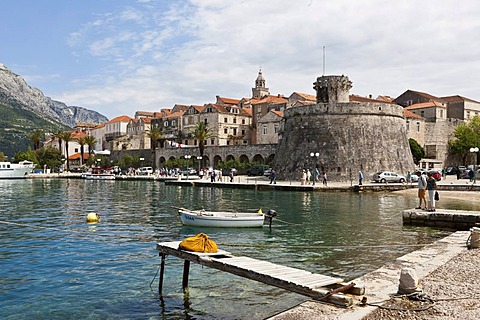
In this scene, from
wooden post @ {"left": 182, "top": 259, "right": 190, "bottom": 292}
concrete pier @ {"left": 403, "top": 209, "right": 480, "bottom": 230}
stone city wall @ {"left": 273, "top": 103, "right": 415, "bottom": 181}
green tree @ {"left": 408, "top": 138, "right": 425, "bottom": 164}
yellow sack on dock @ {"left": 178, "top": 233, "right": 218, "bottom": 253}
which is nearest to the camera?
yellow sack on dock @ {"left": 178, "top": 233, "right": 218, "bottom": 253}

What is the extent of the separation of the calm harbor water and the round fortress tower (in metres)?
19.6

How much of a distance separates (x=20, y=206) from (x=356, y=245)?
74.6 ft

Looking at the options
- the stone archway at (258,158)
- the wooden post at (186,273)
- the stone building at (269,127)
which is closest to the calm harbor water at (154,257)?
the wooden post at (186,273)

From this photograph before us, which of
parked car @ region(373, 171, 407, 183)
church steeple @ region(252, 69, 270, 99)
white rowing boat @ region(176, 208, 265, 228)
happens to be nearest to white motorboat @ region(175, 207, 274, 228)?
white rowing boat @ region(176, 208, 265, 228)

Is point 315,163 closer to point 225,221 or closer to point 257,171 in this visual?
point 257,171

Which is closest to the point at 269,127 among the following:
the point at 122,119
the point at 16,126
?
the point at 122,119

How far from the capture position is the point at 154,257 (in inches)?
561

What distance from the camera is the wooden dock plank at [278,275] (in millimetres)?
7711

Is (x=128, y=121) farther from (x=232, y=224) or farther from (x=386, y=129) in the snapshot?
(x=232, y=224)

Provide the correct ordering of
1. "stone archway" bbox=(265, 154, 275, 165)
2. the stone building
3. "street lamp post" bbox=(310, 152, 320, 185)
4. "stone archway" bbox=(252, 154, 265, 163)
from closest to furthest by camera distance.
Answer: "street lamp post" bbox=(310, 152, 320, 185)
"stone archway" bbox=(265, 154, 275, 165)
"stone archway" bbox=(252, 154, 265, 163)
the stone building

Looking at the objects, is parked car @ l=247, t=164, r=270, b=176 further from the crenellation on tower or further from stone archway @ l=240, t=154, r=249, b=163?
the crenellation on tower

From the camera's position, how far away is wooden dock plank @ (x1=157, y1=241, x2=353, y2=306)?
7711mm

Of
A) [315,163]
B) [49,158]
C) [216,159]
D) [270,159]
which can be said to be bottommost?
[315,163]

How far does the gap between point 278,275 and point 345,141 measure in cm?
4061
